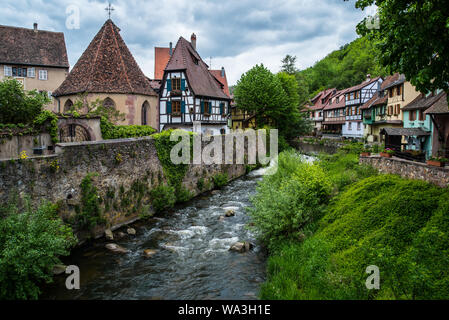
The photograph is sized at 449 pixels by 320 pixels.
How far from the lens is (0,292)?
7.58 m

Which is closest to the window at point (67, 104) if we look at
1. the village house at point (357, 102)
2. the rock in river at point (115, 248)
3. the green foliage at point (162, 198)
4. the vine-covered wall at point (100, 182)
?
the vine-covered wall at point (100, 182)

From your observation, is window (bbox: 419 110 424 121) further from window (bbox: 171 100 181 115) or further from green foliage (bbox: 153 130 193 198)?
window (bbox: 171 100 181 115)

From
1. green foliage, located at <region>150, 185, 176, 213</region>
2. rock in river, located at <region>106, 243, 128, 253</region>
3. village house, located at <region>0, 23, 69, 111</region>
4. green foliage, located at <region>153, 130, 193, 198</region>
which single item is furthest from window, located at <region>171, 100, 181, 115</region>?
rock in river, located at <region>106, 243, 128, 253</region>

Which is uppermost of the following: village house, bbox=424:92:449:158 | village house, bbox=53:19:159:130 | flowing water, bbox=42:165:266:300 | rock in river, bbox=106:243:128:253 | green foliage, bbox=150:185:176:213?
village house, bbox=53:19:159:130

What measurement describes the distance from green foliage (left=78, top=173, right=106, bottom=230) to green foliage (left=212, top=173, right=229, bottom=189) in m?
10.8

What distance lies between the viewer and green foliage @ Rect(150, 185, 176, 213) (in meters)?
16.0

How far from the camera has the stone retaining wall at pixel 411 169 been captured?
33.8ft

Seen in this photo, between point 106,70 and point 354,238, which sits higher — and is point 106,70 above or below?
above

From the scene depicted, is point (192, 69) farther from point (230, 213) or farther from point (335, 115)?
point (335, 115)

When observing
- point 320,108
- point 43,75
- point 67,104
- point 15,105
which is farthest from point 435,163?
point 320,108

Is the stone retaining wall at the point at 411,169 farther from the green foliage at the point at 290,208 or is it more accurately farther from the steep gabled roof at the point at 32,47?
the steep gabled roof at the point at 32,47

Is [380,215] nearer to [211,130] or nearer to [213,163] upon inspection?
[213,163]

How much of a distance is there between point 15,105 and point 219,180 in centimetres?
1328

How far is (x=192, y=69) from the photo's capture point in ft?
108
